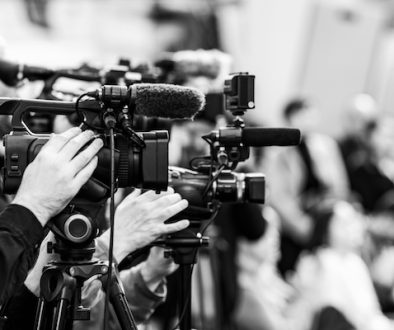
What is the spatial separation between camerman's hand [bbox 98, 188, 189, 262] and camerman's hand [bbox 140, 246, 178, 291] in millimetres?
267

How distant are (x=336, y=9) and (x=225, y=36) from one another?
1.61 m

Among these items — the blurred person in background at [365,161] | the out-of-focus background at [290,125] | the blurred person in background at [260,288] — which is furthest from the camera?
the blurred person in background at [365,161]

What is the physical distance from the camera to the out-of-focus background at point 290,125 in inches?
149

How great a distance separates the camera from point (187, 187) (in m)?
2.15

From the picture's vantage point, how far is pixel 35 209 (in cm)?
168

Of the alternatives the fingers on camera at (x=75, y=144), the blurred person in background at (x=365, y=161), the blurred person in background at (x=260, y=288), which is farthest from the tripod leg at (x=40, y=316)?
the blurred person in background at (x=365, y=161)

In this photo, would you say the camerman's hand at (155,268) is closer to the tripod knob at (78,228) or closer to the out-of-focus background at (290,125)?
the out-of-focus background at (290,125)

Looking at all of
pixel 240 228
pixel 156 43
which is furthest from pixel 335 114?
pixel 240 228

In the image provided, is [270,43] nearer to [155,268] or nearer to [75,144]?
[155,268]

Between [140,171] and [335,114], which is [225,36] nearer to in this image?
[335,114]

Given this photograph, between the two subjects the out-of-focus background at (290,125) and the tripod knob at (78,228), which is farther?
the out-of-focus background at (290,125)

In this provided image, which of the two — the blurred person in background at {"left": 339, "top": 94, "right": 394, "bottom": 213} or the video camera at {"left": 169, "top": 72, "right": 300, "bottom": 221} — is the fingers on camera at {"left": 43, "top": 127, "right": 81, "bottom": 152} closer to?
the video camera at {"left": 169, "top": 72, "right": 300, "bottom": 221}

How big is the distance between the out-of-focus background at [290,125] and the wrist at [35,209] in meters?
0.87

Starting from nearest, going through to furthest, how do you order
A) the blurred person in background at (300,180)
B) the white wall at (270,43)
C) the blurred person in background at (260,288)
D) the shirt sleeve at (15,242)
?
the shirt sleeve at (15,242), the blurred person in background at (260,288), the blurred person in background at (300,180), the white wall at (270,43)
